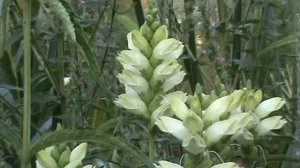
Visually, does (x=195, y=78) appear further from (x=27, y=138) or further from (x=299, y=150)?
(x=27, y=138)

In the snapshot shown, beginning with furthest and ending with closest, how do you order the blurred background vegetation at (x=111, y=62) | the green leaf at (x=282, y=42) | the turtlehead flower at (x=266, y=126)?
the green leaf at (x=282, y=42) → the blurred background vegetation at (x=111, y=62) → the turtlehead flower at (x=266, y=126)

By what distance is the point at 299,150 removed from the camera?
1506mm

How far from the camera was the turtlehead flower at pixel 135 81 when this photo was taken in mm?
951

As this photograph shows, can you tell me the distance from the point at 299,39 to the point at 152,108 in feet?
2.64

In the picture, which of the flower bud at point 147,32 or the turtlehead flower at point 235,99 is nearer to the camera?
the turtlehead flower at point 235,99

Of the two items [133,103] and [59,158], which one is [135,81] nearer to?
[133,103]

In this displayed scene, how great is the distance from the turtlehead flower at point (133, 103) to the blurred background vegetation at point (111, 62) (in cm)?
28

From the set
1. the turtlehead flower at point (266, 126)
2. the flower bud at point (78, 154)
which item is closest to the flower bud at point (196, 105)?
the flower bud at point (78, 154)

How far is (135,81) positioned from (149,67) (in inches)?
1.0

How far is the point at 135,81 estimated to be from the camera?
0.95 m

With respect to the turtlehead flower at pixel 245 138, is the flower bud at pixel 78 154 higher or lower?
higher

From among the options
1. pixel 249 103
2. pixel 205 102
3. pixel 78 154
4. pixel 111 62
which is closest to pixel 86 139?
pixel 78 154

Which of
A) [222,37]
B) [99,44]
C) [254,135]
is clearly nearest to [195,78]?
[222,37]

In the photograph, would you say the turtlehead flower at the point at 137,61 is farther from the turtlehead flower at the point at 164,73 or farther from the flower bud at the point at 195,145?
the flower bud at the point at 195,145
